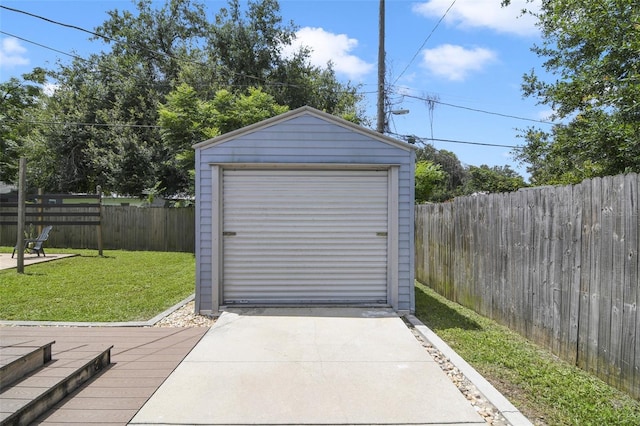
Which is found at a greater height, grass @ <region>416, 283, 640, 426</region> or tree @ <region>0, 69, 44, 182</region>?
tree @ <region>0, 69, 44, 182</region>

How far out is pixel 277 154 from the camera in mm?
5488

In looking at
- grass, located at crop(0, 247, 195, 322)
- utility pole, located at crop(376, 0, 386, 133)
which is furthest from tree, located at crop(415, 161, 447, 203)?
grass, located at crop(0, 247, 195, 322)

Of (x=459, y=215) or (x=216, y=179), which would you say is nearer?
(x=216, y=179)

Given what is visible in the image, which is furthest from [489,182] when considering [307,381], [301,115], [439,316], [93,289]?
[307,381]

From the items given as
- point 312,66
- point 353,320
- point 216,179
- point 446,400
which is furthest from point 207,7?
point 446,400

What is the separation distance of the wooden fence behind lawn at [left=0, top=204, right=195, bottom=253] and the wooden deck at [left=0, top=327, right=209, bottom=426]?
408 inches

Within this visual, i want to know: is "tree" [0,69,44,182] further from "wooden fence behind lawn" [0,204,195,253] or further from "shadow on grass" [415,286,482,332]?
"shadow on grass" [415,286,482,332]

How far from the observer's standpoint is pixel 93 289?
6949 millimetres

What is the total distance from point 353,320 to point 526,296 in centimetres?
203

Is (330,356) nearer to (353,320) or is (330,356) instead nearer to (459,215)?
(353,320)

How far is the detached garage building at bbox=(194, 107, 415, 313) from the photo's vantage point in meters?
5.46

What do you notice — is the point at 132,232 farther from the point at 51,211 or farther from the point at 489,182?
the point at 489,182

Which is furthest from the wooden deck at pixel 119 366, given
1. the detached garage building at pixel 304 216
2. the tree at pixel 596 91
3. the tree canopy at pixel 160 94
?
the tree canopy at pixel 160 94

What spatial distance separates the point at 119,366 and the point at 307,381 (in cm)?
168
